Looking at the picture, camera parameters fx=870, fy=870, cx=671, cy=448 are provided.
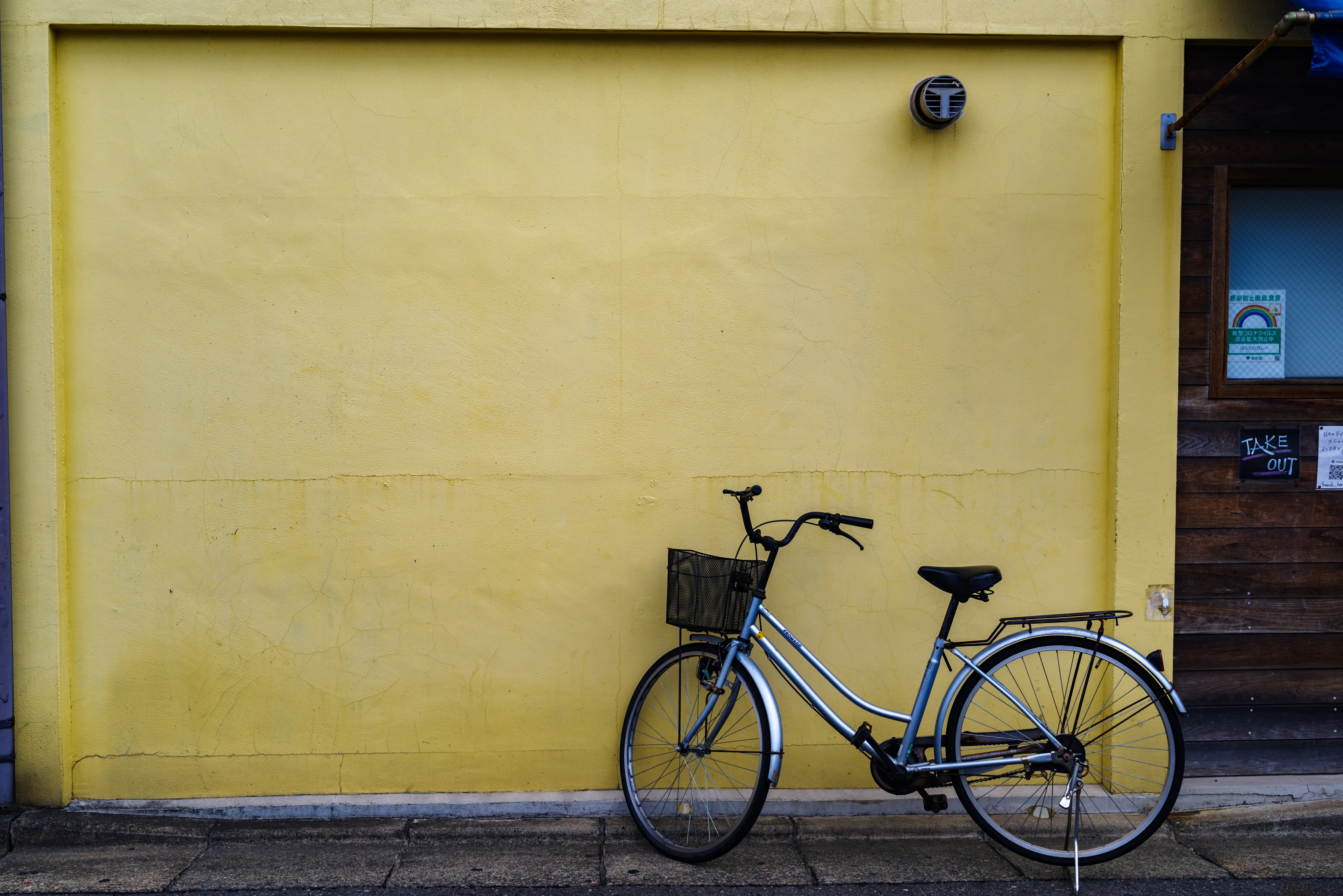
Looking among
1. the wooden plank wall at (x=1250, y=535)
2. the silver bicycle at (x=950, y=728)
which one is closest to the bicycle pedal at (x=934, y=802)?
the silver bicycle at (x=950, y=728)

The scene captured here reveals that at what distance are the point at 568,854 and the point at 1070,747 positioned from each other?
6.78ft

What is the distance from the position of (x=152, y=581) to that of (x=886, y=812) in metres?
3.49

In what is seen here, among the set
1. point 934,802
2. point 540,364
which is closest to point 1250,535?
point 934,802

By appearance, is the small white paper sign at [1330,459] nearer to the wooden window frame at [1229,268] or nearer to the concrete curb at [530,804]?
the wooden window frame at [1229,268]

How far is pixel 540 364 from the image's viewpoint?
3.94m

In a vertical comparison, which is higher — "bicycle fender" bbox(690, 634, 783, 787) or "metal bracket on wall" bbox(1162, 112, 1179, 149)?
"metal bracket on wall" bbox(1162, 112, 1179, 149)

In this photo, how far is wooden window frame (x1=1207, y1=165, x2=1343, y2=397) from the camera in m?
4.02

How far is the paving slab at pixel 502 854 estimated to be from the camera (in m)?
3.44

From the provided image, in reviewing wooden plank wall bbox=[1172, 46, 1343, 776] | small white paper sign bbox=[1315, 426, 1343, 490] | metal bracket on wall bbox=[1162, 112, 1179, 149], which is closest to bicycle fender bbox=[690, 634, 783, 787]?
wooden plank wall bbox=[1172, 46, 1343, 776]

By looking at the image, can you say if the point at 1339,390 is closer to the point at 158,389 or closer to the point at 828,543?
the point at 828,543

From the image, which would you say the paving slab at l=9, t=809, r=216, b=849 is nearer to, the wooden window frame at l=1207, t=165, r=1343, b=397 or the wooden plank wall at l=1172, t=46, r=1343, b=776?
the wooden plank wall at l=1172, t=46, r=1343, b=776

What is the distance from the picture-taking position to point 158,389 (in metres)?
3.90

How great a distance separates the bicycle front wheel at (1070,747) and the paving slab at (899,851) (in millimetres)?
158

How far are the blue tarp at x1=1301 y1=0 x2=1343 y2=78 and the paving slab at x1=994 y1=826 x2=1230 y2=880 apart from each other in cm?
313
